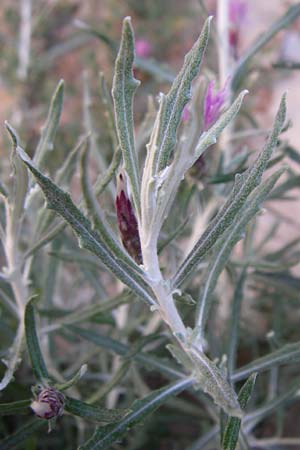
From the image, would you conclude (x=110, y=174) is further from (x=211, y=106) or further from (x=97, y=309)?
(x=97, y=309)

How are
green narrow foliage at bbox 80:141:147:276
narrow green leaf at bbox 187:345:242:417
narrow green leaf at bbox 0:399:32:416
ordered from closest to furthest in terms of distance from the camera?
green narrow foliage at bbox 80:141:147:276
narrow green leaf at bbox 187:345:242:417
narrow green leaf at bbox 0:399:32:416

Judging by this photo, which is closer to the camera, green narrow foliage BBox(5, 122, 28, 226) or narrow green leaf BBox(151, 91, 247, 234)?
narrow green leaf BBox(151, 91, 247, 234)

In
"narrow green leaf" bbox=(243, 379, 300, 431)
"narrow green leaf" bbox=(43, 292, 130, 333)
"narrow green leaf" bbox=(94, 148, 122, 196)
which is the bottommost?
"narrow green leaf" bbox=(243, 379, 300, 431)

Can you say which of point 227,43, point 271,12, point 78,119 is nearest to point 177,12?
point 271,12

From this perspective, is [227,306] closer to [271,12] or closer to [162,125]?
[162,125]

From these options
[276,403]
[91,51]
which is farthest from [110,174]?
[91,51]

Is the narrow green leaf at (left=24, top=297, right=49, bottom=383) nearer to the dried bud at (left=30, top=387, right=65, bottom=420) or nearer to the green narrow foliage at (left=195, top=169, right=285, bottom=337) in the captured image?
the dried bud at (left=30, top=387, right=65, bottom=420)

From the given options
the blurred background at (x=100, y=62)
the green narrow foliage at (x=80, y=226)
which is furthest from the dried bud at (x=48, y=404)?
the blurred background at (x=100, y=62)

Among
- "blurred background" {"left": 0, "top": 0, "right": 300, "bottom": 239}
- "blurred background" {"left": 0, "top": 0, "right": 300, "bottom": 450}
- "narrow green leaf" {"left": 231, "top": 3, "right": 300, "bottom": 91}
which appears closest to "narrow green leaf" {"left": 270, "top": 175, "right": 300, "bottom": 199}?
"narrow green leaf" {"left": 231, "top": 3, "right": 300, "bottom": 91}
